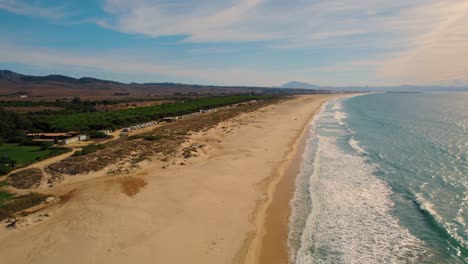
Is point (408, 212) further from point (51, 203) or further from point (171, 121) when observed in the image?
point (171, 121)

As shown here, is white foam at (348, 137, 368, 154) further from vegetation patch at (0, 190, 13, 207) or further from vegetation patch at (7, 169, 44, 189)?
vegetation patch at (0, 190, 13, 207)

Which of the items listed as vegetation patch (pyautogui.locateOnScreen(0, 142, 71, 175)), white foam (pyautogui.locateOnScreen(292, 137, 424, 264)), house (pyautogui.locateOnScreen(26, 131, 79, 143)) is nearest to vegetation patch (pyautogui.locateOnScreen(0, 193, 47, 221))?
vegetation patch (pyautogui.locateOnScreen(0, 142, 71, 175))

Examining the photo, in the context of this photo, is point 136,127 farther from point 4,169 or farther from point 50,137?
point 4,169

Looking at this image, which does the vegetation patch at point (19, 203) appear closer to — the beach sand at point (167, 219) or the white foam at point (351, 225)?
the beach sand at point (167, 219)

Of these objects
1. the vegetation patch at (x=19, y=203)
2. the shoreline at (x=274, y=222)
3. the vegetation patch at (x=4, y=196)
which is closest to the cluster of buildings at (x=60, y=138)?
the vegetation patch at (x=4, y=196)

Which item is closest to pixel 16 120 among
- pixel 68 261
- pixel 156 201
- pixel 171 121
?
pixel 171 121

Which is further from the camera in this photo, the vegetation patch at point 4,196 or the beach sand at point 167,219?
the vegetation patch at point 4,196
